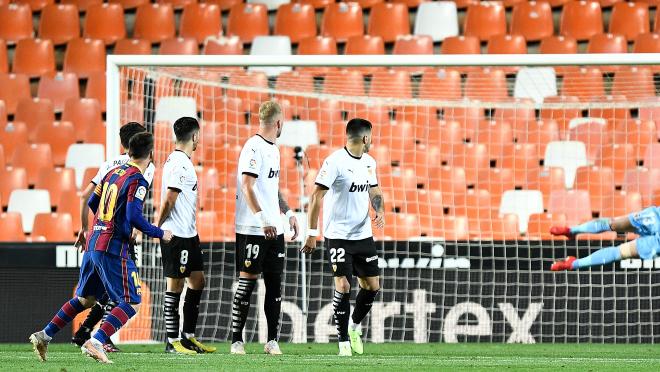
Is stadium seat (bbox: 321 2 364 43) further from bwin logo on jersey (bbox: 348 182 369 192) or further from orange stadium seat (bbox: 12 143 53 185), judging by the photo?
bwin logo on jersey (bbox: 348 182 369 192)

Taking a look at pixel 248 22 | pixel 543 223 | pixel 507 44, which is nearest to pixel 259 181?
pixel 543 223

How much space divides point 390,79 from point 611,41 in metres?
2.73

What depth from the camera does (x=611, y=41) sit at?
45.8 feet

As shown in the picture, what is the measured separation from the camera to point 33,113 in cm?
1441

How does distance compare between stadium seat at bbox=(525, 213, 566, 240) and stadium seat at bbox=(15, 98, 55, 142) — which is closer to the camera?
stadium seat at bbox=(525, 213, 566, 240)

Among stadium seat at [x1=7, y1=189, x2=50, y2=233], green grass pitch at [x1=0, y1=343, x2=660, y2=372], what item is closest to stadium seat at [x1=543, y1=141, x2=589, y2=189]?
green grass pitch at [x1=0, y1=343, x2=660, y2=372]

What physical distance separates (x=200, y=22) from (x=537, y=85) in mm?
4582

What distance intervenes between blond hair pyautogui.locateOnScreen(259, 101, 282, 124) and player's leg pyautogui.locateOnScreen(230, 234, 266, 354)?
2.68ft

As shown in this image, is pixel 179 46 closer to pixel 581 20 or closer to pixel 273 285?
pixel 581 20

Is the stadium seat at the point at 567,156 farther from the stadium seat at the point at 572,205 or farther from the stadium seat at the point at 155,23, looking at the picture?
the stadium seat at the point at 155,23

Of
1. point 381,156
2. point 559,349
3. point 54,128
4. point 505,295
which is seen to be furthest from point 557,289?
point 54,128

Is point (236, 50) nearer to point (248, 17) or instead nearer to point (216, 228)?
point (248, 17)

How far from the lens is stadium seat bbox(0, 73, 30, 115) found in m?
14.7

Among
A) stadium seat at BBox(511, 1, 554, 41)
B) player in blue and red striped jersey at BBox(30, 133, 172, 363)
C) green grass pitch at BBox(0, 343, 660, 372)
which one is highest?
stadium seat at BBox(511, 1, 554, 41)
